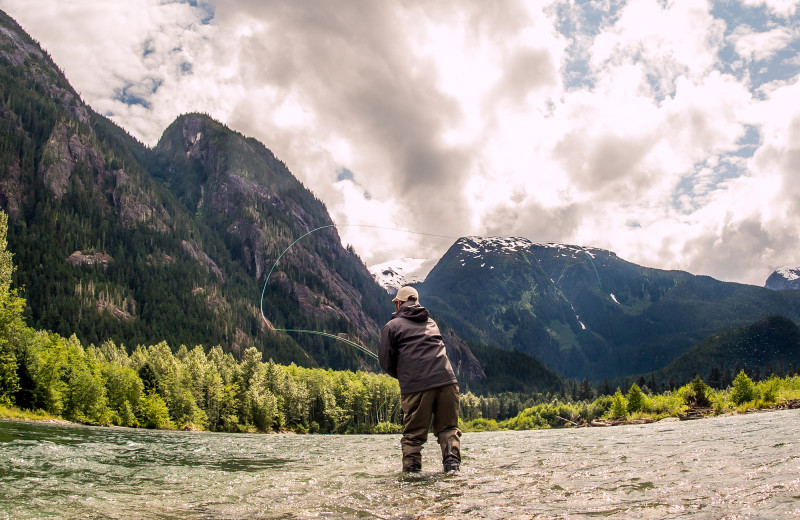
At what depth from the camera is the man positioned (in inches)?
393

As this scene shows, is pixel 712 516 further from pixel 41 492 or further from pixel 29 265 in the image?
pixel 29 265

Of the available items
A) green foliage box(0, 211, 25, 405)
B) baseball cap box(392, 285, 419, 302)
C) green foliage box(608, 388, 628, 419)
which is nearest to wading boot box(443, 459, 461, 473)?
baseball cap box(392, 285, 419, 302)

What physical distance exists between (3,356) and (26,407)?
17.6ft

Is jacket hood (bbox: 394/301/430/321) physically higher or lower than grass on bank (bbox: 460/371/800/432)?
higher

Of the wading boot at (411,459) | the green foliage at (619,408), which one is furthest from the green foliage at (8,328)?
the green foliage at (619,408)

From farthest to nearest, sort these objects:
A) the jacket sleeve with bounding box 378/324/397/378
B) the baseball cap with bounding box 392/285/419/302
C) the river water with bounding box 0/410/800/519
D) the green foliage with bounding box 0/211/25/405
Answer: the green foliage with bounding box 0/211/25/405, the baseball cap with bounding box 392/285/419/302, the jacket sleeve with bounding box 378/324/397/378, the river water with bounding box 0/410/800/519

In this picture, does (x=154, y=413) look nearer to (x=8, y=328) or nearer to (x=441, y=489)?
(x=8, y=328)

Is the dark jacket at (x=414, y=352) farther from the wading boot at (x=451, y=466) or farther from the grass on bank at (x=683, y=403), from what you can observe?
the grass on bank at (x=683, y=403)

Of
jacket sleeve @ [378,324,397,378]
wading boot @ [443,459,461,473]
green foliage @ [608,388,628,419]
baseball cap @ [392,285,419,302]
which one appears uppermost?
baseball cap @ [392,285,419,302]

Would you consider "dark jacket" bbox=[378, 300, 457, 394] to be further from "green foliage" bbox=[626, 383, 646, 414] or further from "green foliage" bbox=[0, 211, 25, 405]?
"green foliage" bbox=[626, 383, 646, 414]

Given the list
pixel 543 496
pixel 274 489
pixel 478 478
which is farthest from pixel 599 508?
pixel 274 489

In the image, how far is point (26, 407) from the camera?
4309 cm

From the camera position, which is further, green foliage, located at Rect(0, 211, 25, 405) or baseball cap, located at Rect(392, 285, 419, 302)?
green foliage, located at Rect(0, 211, 25, 405)

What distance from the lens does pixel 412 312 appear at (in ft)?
34.6
